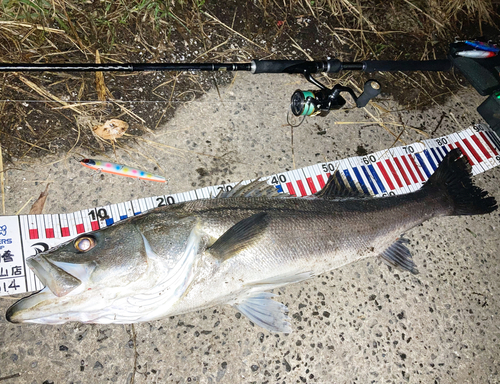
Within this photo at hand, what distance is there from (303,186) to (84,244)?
1897 mm

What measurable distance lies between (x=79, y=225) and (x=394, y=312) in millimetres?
2817

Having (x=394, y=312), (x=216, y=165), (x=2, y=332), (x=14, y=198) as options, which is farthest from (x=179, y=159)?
(x=394, y=312)

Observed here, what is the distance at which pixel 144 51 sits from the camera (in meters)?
3.15

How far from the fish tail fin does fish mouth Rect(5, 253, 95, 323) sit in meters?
2.88

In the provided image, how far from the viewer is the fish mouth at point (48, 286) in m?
1.88

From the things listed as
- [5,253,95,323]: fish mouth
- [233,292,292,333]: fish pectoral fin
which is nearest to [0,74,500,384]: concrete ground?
[233,292,292,333]: fish pectoral fin

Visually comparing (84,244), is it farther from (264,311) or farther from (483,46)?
(483,46)

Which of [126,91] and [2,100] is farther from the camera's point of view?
[126,91]

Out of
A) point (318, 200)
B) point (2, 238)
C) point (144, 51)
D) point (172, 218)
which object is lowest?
point (2, 238)

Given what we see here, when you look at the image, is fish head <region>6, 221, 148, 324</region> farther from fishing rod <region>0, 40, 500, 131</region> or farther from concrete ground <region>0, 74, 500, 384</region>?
fishing rod <region>0, 40, 500, 131</region>

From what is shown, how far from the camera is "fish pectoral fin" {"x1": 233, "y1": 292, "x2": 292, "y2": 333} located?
2.48 m

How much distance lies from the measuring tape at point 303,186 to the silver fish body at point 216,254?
1.29 feet

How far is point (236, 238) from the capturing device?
7.26 feet

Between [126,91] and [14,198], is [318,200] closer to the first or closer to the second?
[126,91]
